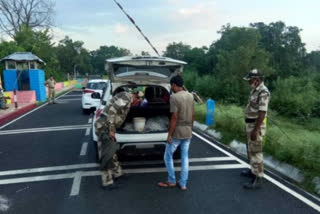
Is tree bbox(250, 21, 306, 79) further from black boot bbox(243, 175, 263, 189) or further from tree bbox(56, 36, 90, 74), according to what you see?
black boot bbox(243, 175, 263, 189)

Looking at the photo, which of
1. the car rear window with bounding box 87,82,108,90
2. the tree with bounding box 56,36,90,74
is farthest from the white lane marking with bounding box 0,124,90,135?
the tree with bounding box 56,36,90,74

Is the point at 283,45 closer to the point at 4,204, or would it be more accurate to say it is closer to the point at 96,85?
the point at 96,85

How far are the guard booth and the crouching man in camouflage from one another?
18.7 metres

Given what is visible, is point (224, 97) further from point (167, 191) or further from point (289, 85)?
point (167, 191)

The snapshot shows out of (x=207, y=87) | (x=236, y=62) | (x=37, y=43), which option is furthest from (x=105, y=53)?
(x=207, y=87)

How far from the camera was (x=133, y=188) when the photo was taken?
4.81m

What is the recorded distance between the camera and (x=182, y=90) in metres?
4.51

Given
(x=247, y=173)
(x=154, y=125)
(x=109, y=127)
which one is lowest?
(x=247, y=173)

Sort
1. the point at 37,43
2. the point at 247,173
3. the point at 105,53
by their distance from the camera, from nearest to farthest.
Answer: the point at 247,173 → the point at 37,43 → the point at 105,53

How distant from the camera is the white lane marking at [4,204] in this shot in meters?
4.15

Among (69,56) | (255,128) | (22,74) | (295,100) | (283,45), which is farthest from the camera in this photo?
(69,56)

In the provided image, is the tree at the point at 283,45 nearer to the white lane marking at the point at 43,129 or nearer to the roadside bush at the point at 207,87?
the roadside bush at the point at 207,87

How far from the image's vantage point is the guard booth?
2153cm

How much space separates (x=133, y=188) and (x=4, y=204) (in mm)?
1976
